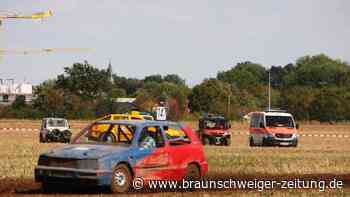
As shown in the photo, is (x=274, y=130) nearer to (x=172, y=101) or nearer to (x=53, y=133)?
(x=53, y=133)

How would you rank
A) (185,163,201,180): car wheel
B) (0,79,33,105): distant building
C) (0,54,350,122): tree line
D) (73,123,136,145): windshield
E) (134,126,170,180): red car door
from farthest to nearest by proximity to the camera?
(0,79,33,105): distant building → (0,54,350,122): tree line → (185,163,201,180): car wheel → (73,123,136,145): windshield → (134,126,170,180): red car door

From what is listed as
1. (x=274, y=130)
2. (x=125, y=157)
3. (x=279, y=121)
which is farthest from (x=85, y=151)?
(x=279, y=121)

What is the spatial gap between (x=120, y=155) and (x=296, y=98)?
102 meters

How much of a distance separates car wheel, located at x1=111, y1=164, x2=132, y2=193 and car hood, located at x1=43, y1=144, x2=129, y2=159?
1.14 feet

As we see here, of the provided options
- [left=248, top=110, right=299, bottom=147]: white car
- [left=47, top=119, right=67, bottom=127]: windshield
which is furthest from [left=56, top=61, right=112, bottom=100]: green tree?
[left=248, top=110, right=299, bottom=147]: white car

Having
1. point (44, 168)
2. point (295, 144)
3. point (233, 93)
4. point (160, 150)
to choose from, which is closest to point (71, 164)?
point (44, 168)

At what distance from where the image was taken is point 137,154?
16.3m

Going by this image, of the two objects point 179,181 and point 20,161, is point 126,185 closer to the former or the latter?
point 179,181

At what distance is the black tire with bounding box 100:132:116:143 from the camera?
54.5 ft

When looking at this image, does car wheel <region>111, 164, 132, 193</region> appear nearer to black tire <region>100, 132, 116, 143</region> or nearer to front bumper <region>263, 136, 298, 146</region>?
black tire <region>100, 132, 116, 143</region>

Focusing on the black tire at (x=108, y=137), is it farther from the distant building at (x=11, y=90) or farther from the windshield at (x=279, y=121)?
the distant building at (x=11, y=90)

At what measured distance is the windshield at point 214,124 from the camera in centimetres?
4812

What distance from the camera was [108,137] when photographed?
658 inches

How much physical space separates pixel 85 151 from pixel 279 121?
2873cm
